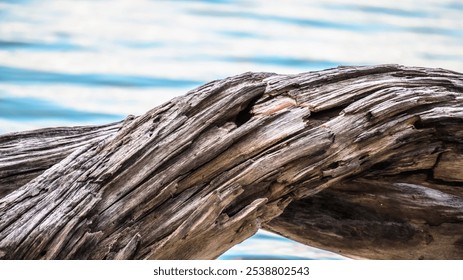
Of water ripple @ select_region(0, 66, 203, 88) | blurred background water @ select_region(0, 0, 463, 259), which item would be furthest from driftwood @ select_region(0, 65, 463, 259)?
water ripple @ select_region(0, 66, 203, 88)

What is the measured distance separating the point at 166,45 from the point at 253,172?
3.60 meters

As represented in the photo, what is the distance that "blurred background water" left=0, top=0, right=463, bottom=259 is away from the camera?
406 cm

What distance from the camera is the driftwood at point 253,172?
1.37m

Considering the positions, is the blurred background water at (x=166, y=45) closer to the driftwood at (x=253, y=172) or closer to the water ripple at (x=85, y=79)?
the water ripple at (x=85, y=79)

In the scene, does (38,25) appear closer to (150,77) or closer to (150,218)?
(150,77)

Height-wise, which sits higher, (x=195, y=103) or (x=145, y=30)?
(x=145, y=30)

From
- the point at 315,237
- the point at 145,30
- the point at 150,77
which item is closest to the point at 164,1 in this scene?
the point at 145,30

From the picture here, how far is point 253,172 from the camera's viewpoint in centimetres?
140

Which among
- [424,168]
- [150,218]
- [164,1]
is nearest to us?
[150,218]

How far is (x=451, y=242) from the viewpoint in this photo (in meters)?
1.62

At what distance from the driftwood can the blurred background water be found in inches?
57.6

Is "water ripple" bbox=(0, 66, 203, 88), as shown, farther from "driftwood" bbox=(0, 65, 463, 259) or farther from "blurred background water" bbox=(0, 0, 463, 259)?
"driftwood" bbox=(0, 65, 463, 259)
